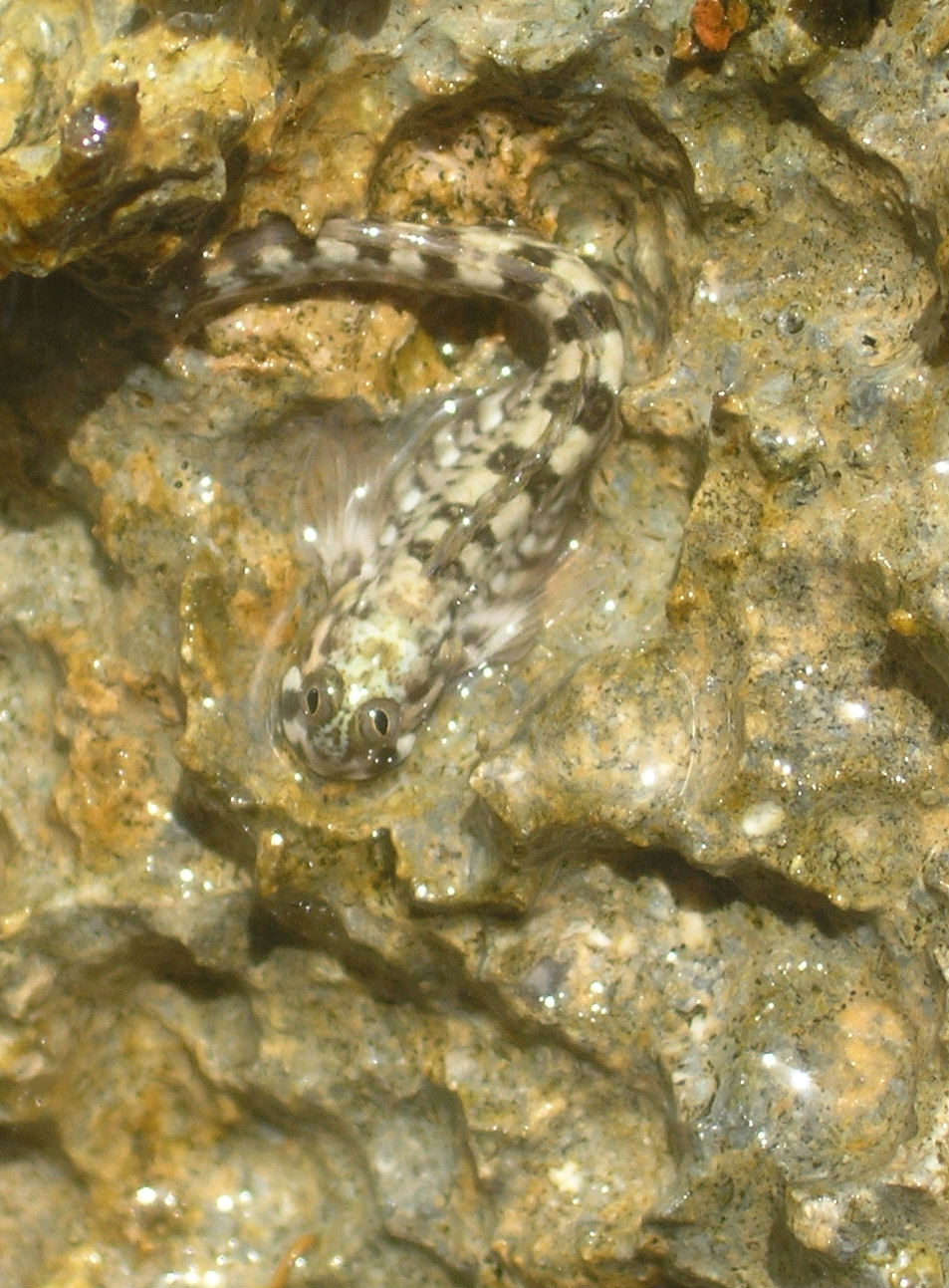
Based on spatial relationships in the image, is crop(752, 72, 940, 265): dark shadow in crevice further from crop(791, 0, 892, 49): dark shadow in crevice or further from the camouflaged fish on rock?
the camouflaged fish on rock

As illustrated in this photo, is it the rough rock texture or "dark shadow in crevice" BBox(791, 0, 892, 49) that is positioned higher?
"dark shadow in crevice" BBox(791, 0, 892, 49)

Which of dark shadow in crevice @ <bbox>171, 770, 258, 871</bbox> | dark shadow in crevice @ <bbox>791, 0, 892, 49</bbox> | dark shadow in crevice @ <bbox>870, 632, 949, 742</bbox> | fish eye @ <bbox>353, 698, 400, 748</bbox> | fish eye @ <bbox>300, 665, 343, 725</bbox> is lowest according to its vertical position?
dark shadow in crevice @ <bbox>171, 770, 258, 871</bbox>

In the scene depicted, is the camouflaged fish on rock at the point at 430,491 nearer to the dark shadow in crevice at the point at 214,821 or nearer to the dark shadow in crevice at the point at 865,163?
the dark shadow in crevice at the point at 214,821

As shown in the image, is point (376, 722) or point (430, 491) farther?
point (430, 491)

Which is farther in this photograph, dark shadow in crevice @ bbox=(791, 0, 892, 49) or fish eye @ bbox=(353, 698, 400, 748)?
fish eye @ bbox=(353, 698, 400, 748)

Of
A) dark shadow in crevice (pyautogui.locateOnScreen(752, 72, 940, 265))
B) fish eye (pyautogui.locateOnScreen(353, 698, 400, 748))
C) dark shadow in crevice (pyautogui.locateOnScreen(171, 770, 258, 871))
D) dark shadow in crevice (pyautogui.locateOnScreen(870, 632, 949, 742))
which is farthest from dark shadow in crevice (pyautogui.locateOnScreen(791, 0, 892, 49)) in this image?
dark shadow in crevice (pyautogui.locateOnScreen(171, 770, 258, 871))

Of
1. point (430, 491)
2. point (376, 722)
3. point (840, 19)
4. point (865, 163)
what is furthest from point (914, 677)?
point (840, 19)

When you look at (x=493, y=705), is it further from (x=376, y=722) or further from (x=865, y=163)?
(x=865, y=163)
